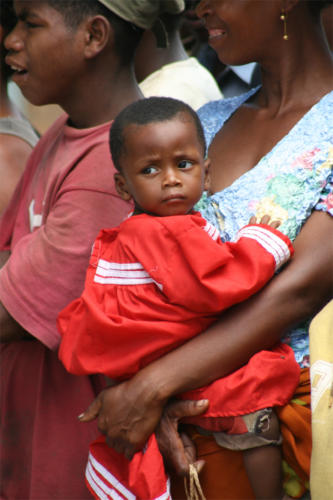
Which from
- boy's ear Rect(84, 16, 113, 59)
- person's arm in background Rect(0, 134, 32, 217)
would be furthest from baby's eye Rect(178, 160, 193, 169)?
person's arm in background Rect(0, 134, 32, 217)

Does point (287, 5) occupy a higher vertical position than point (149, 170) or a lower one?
higher

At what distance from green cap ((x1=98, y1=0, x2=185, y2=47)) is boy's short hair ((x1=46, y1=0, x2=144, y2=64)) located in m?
0.03

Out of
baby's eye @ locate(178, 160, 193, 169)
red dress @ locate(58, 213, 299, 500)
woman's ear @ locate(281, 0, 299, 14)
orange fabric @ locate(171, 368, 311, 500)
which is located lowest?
orange fabric @ locate(171, 368, 311, 500)

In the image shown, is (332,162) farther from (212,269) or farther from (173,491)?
(173,491)

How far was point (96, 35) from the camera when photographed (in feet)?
7.37

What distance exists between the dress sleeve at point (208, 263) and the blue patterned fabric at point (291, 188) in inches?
Result: 5.0

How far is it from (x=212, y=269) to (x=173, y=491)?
2.00 ft

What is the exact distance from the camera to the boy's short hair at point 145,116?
5.93ft

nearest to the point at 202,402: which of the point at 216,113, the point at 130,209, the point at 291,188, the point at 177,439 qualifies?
the point at 177,439

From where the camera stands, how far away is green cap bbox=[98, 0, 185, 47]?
2236 millimetres

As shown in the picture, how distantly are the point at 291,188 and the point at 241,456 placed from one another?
0.71 metres

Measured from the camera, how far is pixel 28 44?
2.26 m

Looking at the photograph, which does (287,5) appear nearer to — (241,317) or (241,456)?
(241,317)

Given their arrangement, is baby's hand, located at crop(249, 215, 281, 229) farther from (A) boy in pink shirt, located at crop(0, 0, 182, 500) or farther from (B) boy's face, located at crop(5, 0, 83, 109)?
(B) boy's face, located at crop(5, 0, 83, 109)
